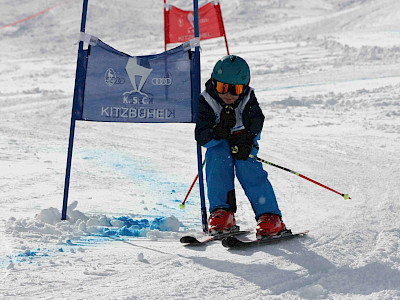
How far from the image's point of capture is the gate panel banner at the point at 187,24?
11.2 meters

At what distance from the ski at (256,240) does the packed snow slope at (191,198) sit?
6 cm

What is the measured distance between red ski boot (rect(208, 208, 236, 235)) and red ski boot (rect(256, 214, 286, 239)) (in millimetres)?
242

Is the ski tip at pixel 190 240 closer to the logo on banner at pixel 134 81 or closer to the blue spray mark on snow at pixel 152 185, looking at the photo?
the blue spray mark on snow at pixel 152 185

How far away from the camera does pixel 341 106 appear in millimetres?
11141

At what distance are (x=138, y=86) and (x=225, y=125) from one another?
0.82 metres

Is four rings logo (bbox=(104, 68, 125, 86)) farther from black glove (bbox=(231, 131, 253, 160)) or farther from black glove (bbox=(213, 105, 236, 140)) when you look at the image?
black glove (bbox=(231, 131, 253, 160))

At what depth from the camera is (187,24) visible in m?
11.3

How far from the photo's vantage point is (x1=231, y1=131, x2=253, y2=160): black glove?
386 centimetres

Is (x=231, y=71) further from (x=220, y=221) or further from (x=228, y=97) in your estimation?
(x=220, y=221)

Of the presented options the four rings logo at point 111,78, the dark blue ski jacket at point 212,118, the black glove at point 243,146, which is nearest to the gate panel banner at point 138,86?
the four rings logo at point 111,78

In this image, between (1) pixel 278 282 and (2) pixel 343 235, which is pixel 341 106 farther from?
(1) pixel 278 282

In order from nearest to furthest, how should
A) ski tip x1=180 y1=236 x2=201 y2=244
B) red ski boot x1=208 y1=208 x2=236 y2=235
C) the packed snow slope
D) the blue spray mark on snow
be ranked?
1. the packed snow slope
2. ski tip x1=180 y1=236 x2=201 y2=244
3. red ski boot x1=208 y1=208 x2=236 y2=235
4. the blue spray mark on snow

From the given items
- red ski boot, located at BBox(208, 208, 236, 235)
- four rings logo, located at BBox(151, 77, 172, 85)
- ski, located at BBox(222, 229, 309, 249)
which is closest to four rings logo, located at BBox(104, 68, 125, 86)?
four rings logo, located at BBox(151, 77, 172, 85)

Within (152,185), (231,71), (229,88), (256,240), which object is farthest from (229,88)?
(152,185)
